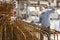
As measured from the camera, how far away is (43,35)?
150cm

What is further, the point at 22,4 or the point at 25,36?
the point at 22,4

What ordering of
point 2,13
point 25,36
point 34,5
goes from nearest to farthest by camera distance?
point 25,36 < point 2,13 < point 34,5

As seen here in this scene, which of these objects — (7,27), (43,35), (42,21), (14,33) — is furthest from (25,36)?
(42,21)

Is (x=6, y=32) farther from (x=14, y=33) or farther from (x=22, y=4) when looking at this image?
(x=22, y=4)

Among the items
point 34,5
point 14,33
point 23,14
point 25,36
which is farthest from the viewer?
point 34,5

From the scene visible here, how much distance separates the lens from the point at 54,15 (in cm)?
475

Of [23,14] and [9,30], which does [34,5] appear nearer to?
[23,14]

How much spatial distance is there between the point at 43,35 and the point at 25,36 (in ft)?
Result: 0.83

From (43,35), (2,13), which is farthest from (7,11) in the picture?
(43,35)

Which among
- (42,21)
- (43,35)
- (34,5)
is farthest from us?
(34,5)

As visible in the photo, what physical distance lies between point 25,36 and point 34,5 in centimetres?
367

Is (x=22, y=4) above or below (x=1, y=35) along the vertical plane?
above

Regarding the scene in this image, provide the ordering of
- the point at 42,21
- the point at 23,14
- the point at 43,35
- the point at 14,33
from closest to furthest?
the point at 43,35 → the point at 14,33 → the point at 42,21 → the point at 23,14

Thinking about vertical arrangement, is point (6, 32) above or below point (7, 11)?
below
